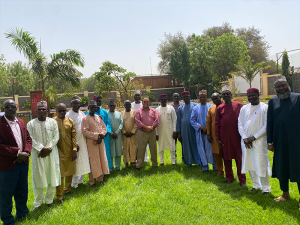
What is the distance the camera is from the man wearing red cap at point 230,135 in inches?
198

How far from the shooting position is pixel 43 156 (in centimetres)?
425

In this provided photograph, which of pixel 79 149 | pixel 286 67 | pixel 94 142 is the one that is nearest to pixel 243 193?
pixel 94 142

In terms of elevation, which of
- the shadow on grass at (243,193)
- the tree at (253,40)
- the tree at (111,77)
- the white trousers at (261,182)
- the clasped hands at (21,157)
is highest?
the tree at (253,40)

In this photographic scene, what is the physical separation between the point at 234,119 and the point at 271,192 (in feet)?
5.27

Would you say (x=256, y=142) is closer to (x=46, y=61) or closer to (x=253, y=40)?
(x=46, y=61)

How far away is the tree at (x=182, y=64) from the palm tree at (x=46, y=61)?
21641mm

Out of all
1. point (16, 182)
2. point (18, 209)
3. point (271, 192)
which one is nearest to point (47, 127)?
point (16, 182)

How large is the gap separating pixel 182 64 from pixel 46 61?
922 inches

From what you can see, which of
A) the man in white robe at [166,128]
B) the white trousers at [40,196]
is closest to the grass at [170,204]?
the white trousers at [40,196]

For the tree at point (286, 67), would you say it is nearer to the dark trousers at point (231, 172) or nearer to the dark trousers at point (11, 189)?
the dark trousers at point (231, 172)

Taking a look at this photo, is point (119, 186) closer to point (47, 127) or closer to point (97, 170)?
point (97, 170)

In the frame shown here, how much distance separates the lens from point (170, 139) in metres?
6.86

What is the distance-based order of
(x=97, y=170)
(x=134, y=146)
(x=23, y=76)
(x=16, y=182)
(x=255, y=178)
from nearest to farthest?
(x=16, y=182), (x=255, y=178), (x=97, y=170), (x=134, y=146), (x=23, y=76)

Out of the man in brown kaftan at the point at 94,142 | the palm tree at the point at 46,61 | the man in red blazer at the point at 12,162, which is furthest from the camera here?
the palm tree at the point at 46,61
